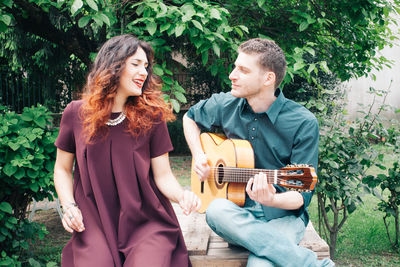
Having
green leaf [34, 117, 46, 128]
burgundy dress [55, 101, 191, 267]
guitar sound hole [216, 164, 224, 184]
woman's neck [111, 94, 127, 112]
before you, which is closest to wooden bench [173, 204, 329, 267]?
burgundy dress [55, 101, 191, 267]

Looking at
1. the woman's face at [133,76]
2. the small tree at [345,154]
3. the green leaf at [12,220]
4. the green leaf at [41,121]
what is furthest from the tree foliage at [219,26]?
the green leaf at [12,220]

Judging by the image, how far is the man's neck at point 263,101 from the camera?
8.52 feet

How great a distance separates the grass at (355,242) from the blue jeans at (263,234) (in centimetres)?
201

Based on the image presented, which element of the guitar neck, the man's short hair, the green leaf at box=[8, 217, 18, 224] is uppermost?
the man's short hair

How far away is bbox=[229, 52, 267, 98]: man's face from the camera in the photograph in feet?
8.36

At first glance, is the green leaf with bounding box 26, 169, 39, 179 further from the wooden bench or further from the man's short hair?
the man's short hair

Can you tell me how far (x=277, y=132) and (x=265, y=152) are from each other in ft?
0.50

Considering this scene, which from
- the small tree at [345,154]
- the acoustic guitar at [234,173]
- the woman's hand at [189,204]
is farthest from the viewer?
the small tree at [345,154]

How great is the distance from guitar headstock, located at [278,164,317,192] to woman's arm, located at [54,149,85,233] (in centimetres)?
113

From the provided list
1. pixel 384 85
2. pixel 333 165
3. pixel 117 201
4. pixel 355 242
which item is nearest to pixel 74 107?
pixel 117 201

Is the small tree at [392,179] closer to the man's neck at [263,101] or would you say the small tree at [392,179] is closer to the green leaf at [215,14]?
the man's neck at [263,101]

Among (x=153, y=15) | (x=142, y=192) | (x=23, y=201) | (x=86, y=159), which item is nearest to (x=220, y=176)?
(x=142, y=192)

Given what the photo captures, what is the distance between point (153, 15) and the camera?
3271 mm

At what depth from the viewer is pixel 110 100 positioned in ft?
7.30
